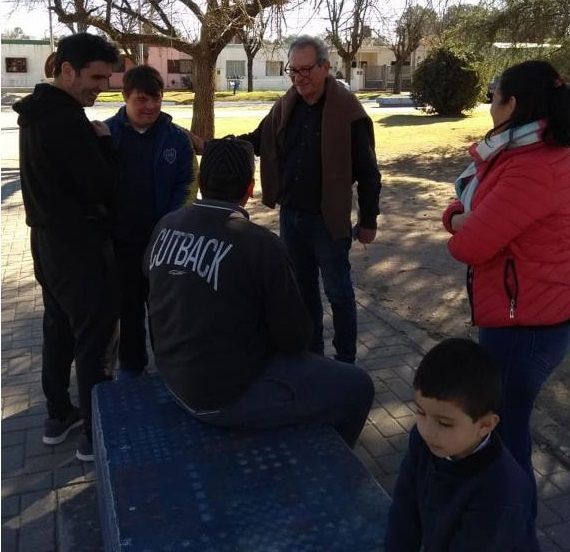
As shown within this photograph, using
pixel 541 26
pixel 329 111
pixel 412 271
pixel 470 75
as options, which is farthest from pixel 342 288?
pixel 470 75

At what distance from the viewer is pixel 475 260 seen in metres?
2.42

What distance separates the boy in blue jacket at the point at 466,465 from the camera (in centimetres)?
159

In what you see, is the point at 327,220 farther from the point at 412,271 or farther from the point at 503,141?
the point at 412,271

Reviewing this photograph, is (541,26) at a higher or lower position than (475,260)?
higher

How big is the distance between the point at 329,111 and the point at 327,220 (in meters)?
0.59

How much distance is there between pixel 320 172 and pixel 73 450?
199 centimetres

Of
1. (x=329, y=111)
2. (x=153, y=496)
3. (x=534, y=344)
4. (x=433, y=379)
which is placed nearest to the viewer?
(x=433, y=379)

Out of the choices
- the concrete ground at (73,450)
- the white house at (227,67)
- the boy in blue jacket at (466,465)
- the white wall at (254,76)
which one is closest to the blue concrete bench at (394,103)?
the white house at (227,67)

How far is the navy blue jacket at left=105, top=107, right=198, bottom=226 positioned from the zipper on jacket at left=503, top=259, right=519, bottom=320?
1930 mm

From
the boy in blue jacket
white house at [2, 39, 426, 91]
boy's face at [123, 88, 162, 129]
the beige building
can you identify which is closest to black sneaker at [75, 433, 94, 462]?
boy's face at [123, 88, 162, 129]

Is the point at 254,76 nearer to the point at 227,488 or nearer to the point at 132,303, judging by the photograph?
the point at 132,303

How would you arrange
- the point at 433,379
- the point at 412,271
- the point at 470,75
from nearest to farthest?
the point at 433,379, the point at 412,271, the point at 470,75

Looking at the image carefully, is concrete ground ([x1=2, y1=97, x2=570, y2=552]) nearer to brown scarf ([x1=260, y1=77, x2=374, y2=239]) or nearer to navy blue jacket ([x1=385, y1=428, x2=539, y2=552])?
brown scarf ([x1=260, y1=77, x2=374, y2=239])

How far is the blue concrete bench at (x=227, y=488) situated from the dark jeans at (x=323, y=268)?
1.33 metres
